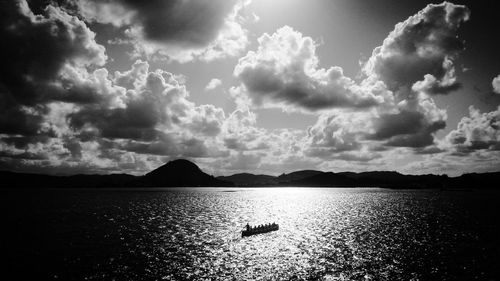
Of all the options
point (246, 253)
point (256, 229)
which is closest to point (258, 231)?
point (256, 229)

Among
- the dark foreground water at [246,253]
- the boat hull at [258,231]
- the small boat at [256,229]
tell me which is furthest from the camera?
the small boat at [256,229]

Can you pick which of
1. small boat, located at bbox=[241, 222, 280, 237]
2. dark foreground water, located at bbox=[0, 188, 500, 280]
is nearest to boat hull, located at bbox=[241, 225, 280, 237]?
small boat, located at bbox=[241, 222, 280, 237]

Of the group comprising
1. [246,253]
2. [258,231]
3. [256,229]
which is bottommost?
[246,253]

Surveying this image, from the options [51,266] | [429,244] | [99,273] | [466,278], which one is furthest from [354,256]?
[51,266]

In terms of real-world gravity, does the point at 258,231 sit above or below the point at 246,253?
above

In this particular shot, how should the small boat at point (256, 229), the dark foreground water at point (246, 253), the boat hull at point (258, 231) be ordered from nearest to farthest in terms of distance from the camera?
the dark foreground water at point (246, 253)
the boat hull at point (258, 231)
the small boat at point (256, 229)

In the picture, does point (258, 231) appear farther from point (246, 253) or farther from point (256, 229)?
point (246, 253)

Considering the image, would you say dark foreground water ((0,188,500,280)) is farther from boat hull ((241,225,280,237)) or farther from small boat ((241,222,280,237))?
small boat ((241,222,280,237))

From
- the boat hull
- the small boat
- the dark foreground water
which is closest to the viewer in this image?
the dark foreground water

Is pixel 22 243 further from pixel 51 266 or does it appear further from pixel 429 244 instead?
pixel 429 244

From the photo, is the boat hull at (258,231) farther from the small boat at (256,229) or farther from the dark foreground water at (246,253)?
the dark foreground water at (246,253)

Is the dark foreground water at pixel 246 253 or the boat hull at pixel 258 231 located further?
the boat hull at pixel 258 231

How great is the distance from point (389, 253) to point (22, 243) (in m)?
80.7

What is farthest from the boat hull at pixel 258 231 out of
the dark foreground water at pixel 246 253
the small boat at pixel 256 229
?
the dark foreground water at pixel 246 253
